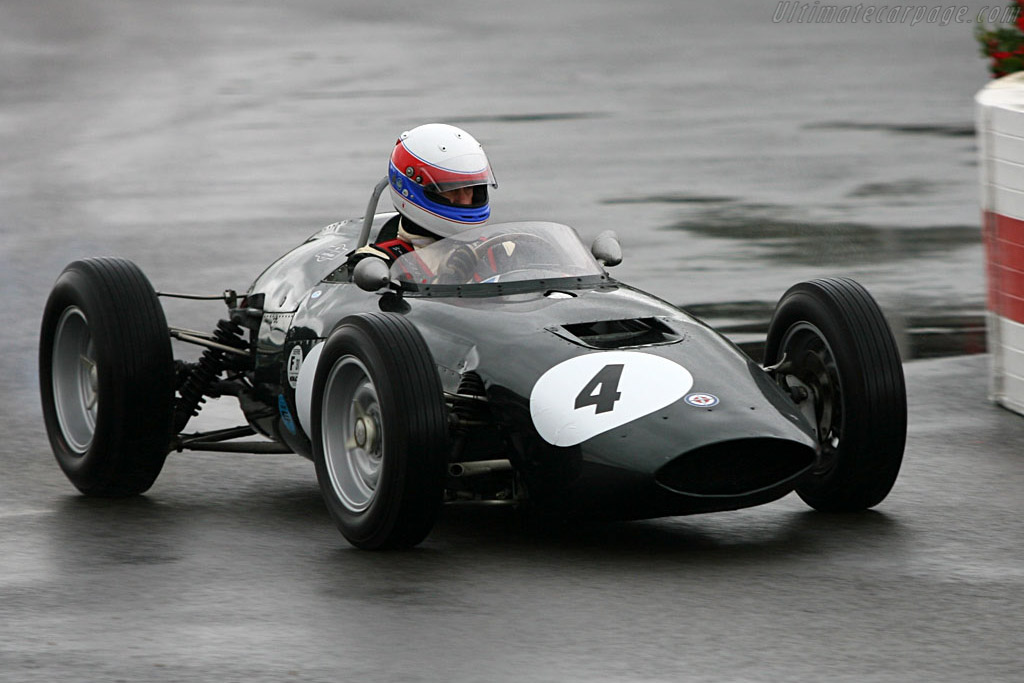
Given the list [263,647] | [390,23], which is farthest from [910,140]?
[263,647]

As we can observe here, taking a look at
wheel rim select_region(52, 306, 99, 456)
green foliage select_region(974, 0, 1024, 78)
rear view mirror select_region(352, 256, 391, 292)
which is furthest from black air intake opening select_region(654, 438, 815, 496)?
green foliage select_region(974, 0, 1024, 78)

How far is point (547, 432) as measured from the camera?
7.41 meters

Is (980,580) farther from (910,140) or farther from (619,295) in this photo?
(910,140)

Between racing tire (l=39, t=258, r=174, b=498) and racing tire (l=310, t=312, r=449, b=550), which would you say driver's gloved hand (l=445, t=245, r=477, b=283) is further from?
racing tire (l=39, t=258, r=174, b=498)

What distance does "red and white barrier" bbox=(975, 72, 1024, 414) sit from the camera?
1024 centimetres

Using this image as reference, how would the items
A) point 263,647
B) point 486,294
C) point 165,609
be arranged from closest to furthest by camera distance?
point 263,647, point 165,609, point 486,294

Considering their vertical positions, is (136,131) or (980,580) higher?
(136,131)

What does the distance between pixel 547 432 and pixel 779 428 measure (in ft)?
2.75

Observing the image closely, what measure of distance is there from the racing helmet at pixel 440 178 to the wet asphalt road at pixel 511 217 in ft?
4.23

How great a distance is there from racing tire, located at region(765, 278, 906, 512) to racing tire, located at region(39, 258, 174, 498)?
103 inches

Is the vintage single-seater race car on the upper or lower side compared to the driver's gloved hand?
lower

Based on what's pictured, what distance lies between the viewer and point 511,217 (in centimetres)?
1677

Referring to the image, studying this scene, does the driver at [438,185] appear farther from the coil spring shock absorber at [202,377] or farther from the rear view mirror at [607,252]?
the coil spring shock absorber at [202,377]

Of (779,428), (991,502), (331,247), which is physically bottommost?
(991,502)
